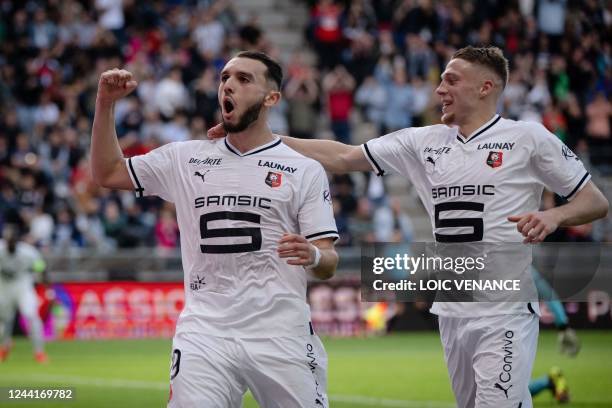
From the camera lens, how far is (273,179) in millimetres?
7398

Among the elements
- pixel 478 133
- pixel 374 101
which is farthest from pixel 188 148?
pixel 374 101

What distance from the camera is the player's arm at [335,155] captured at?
28.2 ft

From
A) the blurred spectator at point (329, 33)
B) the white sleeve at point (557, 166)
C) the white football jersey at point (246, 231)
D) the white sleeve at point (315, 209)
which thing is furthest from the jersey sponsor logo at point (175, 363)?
the blurred spectator at point (329, 33)

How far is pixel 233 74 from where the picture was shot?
751cm

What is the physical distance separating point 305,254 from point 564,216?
1816mm

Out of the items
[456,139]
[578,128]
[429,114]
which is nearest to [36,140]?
[429,114]

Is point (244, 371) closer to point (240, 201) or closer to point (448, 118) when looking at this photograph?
point (240, 201)

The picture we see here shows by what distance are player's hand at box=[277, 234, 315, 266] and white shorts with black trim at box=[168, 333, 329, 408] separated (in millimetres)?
617

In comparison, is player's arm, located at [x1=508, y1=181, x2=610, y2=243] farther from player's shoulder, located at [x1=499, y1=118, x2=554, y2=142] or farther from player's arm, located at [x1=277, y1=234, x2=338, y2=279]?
player's arm, located at [x1=277, y1=234, x2=338, y2=279]

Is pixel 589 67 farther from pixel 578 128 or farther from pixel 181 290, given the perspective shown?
A: pixel 181 290

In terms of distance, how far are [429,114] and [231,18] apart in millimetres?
5574

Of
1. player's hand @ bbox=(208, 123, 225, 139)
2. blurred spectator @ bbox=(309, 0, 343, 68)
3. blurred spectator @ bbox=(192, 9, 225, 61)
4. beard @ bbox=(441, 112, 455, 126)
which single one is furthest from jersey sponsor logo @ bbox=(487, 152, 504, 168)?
blurred spectator @ bbox=(309, 0, 343, 68)

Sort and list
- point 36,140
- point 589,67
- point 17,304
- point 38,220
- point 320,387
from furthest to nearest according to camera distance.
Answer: point 589,67 → point 36,140 → point 38,220 → point 17,304 → point 320,387

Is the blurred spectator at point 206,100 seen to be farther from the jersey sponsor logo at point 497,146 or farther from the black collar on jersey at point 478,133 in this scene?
the jersey sponsor logo at point 497,146
